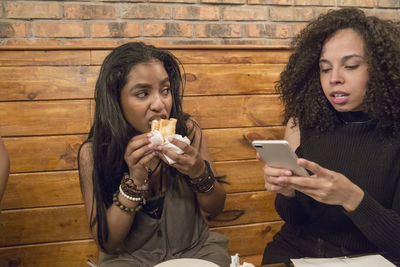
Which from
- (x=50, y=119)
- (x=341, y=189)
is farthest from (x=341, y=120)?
(x=50, y=119)

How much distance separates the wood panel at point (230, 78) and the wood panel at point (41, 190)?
2.66ft

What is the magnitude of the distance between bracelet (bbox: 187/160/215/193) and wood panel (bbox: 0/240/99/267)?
0.80m

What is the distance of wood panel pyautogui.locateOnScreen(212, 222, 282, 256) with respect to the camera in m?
2.02

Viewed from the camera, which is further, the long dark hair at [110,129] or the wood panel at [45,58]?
the wood panel at [45,58]

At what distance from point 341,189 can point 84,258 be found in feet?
4.74

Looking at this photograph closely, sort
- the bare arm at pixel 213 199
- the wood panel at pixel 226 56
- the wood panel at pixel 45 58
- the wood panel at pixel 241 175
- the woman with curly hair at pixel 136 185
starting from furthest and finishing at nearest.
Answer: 1. the wood panel at pixel 241 175
2. the wood panel at pixel 226 56
3. the wood panel at pixel 45 58
4. the bare arm at pixel 213 199
5. the woman with curly hair at pixel 136 185

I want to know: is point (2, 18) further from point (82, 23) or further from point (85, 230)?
point (85, 230)

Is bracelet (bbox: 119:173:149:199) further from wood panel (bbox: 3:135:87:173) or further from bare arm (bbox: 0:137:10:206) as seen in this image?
wood panel (bbox: 3:135:87:173)

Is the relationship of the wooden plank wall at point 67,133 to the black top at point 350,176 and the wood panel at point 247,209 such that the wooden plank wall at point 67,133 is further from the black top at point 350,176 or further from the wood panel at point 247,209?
the black top at point 350,176

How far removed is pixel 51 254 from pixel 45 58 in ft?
3.45

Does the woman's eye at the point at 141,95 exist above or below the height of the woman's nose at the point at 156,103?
above

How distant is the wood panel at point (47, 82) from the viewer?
1764mm

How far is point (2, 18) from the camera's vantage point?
69.6 inches

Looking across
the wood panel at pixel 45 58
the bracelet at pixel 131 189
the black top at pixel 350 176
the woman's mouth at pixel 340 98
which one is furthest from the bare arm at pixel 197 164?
the wood panel at pixel 45 58
